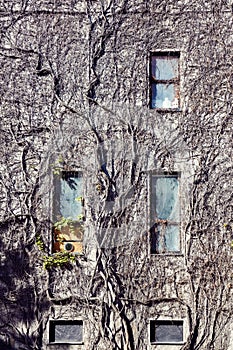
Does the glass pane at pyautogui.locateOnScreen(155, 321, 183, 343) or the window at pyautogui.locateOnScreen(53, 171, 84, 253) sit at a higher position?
the window at pyautogui.locateOnScreen(53, 171, 84, 253)

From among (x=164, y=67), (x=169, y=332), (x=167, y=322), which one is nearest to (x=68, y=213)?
(x=167, y=322)

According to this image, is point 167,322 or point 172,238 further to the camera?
point 172,238

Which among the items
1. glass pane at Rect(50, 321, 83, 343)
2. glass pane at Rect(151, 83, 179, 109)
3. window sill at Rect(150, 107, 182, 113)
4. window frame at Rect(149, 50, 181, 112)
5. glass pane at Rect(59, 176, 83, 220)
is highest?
window frame at Rect(149, 50, 181, 112)

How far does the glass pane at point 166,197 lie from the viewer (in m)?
8.82

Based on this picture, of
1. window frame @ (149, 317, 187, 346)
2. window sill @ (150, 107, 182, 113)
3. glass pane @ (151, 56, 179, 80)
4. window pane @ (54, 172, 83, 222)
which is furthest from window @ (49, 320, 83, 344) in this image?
glass pane @ (151, 56, 179, 80)

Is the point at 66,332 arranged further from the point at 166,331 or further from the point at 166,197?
the point at 166,197

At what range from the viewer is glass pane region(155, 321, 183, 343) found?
8.52m

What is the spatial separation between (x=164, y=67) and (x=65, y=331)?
14.3 feet

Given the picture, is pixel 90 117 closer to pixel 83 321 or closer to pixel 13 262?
pixel 13 262

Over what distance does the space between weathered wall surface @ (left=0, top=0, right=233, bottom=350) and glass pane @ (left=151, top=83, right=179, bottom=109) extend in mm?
145

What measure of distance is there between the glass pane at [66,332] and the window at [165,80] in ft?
11.8

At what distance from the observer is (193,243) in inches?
342

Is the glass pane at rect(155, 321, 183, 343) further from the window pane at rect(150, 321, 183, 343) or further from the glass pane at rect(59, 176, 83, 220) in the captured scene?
the glass pane at rect(59, 176, 83, 220)

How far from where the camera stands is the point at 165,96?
29.9 ft
